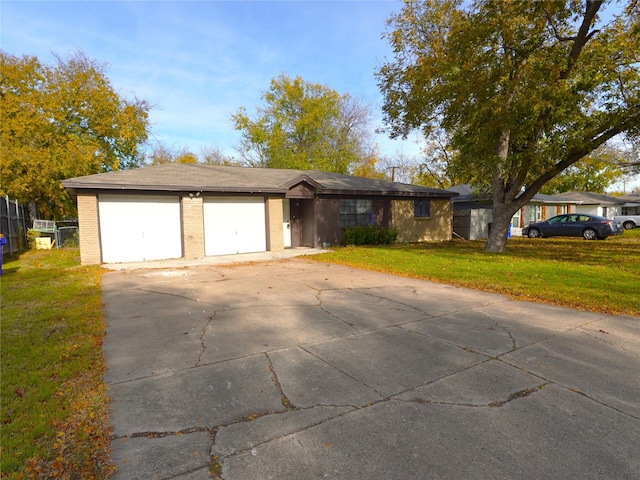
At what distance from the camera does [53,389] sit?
11.3ft

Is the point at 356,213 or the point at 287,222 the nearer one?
the point at 287,222

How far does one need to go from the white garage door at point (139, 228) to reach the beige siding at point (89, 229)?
0.18 meters

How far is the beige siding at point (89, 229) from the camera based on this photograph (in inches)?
448

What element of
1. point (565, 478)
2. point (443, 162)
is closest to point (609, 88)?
point (565, 478)

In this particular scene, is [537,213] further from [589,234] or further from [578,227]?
[589,234]

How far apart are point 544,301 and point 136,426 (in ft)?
22.9

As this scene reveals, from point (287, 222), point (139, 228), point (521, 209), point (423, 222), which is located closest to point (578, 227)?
point (521, 209)

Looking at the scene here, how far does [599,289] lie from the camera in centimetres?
760

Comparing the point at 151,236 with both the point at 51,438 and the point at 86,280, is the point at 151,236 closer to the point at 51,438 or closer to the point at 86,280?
the point at 86,280

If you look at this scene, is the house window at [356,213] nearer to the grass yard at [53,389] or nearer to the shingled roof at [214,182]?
the shingled roof at [214,182]

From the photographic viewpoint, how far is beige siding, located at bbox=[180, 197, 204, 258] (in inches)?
509

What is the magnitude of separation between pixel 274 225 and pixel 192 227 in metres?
3.26

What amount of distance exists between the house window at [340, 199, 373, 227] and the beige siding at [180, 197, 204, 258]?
6536mm

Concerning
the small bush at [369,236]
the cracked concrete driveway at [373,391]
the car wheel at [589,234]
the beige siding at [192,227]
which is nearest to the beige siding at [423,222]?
the small bush at [369,236]
